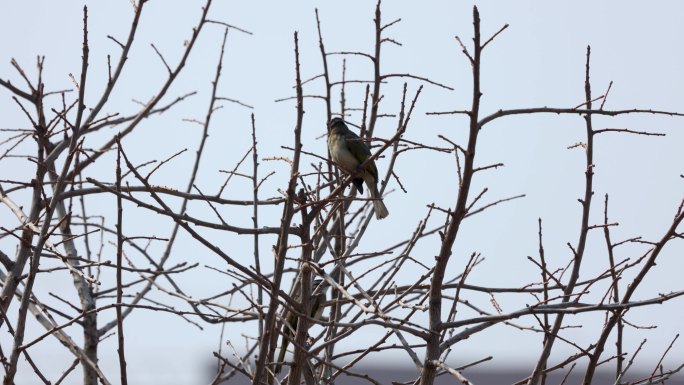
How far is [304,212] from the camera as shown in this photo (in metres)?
3.73

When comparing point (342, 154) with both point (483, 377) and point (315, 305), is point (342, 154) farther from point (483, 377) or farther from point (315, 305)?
point (483, 377)

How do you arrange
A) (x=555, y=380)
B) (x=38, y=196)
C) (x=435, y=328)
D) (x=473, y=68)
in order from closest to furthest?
(x=473, y=68), (x=435, y=328), (x=38, y=196), (x=555, y=380)

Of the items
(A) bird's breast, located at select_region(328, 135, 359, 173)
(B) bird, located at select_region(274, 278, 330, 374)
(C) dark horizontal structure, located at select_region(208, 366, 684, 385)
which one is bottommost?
(B) bird, located at select_region(274, 278, 330, 374)

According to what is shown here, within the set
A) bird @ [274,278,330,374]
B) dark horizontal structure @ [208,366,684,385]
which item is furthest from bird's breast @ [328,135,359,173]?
dark horizontal structure @ [208,366,684,385]

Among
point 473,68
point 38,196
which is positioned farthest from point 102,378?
point 473,68

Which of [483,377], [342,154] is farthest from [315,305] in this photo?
[483,377]

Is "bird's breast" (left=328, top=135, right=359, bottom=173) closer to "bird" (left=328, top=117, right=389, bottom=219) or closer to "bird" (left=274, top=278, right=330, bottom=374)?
"bird" (left=328, top=117, right=389, bottom=219)

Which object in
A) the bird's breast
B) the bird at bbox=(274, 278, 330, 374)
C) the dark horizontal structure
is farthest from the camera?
the dark horizontal structure

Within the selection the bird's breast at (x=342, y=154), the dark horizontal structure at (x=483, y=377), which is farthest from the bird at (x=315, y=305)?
the dark horizontal structure at (x=483, y=377)

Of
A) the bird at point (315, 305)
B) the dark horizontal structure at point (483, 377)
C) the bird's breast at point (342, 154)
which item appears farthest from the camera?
the dark horizontal structure at point (483, 377)

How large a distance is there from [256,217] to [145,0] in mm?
1151

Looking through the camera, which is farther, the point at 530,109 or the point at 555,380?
the point at 555,380

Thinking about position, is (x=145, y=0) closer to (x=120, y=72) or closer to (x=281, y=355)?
(x=120, y=72)

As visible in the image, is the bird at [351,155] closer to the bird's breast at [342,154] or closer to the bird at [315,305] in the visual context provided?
the bird's breast at [342,154]
